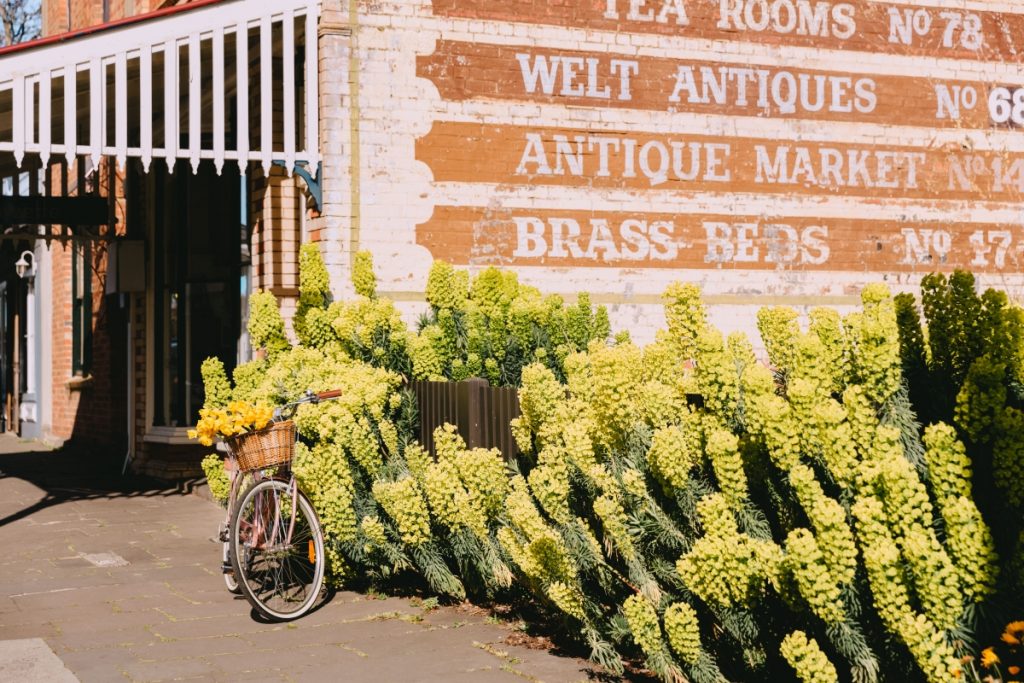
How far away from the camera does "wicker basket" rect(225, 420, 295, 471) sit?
7.33 m

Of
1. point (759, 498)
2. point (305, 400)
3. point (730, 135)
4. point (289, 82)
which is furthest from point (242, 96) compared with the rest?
point (759, 498)

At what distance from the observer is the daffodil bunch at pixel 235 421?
7.23 metres

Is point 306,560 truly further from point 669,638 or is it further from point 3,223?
point 3,223

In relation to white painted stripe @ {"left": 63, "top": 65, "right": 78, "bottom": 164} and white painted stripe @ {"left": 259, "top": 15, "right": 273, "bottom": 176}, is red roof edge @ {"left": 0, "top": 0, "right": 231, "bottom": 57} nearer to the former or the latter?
→ white painted stripe @ {"left": 63, "top": 65, "right": 78, "bottom": 164}

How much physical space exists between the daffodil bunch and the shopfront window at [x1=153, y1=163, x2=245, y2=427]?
6.01 metres

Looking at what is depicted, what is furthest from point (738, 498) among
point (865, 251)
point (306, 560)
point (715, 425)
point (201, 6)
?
point (865, 251)

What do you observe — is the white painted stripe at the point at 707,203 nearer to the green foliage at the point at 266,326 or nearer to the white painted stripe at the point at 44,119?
the green foliage at the point at 266,326

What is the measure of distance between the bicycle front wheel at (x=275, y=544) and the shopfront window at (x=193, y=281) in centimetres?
586

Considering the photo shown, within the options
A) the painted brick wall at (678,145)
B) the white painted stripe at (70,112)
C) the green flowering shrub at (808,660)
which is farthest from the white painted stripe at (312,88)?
the green flowering shrub at (808,660)

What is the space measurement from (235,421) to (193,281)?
7.08 meters

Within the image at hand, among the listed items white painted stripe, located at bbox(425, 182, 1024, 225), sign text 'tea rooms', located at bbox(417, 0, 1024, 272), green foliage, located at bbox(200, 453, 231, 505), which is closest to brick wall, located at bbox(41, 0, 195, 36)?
sign text 'tea rooms', located at bbox(417, 0, 1024, 272)

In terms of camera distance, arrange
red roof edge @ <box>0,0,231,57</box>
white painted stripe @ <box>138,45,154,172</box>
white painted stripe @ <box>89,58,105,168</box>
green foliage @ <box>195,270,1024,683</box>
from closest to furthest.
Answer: green foliage @ <box>195,270,1024,683</box>
red roof edge @ <box>0,0,231,57</box>
white painted stripe @ <box>89,58,105,168</box>
white painted stripe @ <box>138,45,154,172</box>

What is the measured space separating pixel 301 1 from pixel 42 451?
12.3 m

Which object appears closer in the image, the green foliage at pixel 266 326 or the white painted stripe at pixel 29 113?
the green foliage at pixel 266 326
